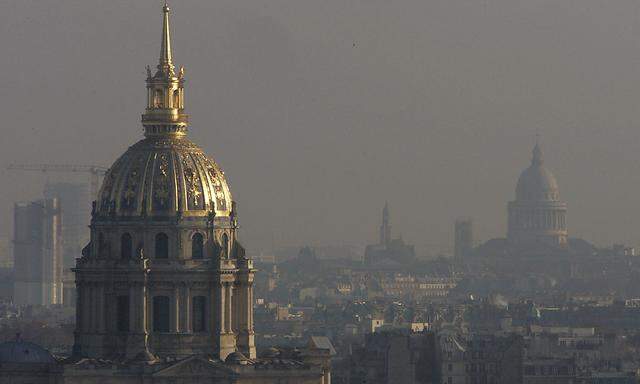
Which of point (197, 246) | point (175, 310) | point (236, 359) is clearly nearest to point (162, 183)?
point (197, 246)

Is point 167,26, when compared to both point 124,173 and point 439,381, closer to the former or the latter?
point 124,173

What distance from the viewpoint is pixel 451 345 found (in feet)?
639

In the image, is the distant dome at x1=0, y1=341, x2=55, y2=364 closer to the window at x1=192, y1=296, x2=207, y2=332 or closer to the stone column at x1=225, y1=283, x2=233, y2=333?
the window at x1=192, y1=296, x2=207, y2=332

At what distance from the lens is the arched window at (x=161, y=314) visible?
474 feet

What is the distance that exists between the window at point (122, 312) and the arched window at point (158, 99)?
22.3 ft

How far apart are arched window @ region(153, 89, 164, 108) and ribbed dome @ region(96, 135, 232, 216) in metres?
1.18

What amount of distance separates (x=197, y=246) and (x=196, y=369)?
16.1ft

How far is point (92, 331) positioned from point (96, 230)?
3644 millimetres

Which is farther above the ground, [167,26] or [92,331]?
[167,26]

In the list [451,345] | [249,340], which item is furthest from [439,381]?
[249,340]

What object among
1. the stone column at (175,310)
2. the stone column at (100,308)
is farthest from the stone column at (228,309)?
the stone column at (100,308)

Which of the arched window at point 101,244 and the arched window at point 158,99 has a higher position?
the arched window at point 158,99

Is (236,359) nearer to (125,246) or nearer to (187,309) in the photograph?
(187,309)

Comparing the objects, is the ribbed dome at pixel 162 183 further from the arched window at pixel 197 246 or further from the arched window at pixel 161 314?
the arched window at pixel 161 314
